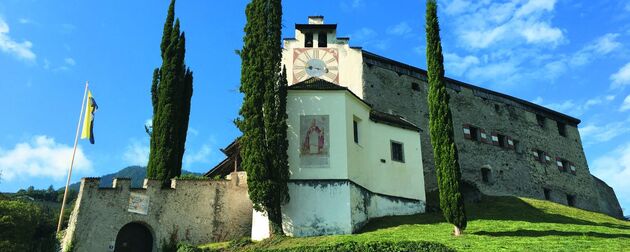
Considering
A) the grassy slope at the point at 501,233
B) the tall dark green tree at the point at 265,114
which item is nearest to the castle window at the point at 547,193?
the grassy slope at the point at 501,233

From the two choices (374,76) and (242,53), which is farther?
(374,76)

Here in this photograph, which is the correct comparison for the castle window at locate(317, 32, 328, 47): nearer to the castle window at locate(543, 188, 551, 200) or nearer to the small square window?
the small square window

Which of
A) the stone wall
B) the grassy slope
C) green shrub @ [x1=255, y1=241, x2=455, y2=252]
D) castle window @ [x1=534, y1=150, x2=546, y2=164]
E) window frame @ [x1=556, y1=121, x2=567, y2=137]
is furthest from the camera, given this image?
window frame @ [x1=556, y1=121, x2=567, y2=137]

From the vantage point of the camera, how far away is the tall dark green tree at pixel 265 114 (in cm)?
2184

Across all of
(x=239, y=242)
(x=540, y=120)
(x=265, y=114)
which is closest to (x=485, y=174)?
(x=540, y=120)

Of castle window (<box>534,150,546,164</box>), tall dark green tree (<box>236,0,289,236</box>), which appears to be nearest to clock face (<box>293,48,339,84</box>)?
tall dark green tree (<box>236,0,289,236</box>)

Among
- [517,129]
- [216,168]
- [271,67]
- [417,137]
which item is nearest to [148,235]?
[216,168]

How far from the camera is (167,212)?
2336 centimetres

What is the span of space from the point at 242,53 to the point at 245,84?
179 centimetres

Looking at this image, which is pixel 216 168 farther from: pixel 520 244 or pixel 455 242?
pixel 520 244

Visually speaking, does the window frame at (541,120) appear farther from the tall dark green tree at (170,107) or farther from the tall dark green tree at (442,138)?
the tall dark green tree at (170,107)

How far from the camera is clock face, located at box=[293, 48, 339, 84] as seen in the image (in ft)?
114

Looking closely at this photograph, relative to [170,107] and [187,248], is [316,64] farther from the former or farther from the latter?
[187,248]

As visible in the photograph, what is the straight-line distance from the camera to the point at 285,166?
22.4 m
